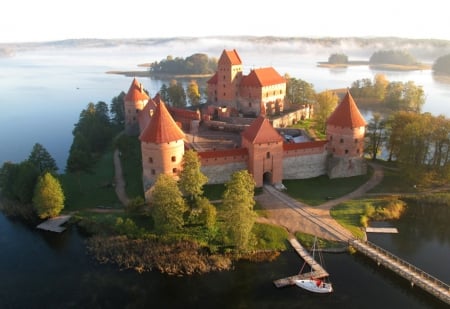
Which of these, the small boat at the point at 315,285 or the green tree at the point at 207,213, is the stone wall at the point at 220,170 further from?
the small boat at the point at 315,285

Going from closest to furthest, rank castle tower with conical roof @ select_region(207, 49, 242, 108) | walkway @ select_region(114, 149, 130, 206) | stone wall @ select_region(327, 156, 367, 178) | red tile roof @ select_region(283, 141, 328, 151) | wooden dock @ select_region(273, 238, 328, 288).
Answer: wooden dock @ select_region(273, 238, 328, 288), walkway @ select_region(114, 149, 130, 206), red tile roof @ select_region(283, 141, 328, 151), stone wall @ select_region(327, 156, 367, 178), castle tower with conical roof @ select_region(207, 49, 242, 108)

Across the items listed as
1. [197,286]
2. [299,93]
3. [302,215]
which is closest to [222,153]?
[302,215]

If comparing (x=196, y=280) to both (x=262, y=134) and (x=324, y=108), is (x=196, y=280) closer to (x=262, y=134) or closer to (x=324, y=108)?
(x=262, y=134)

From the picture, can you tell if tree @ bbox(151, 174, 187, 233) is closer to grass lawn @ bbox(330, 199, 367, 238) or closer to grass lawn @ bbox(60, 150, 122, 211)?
grass lawn @ bbox(60, 150, 122, 211)

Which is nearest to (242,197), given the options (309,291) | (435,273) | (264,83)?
(309,291)

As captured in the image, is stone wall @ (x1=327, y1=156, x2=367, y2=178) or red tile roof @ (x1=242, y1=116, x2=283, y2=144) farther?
stone wall @ (x1=327, y1=156, x2=367, y2=178)

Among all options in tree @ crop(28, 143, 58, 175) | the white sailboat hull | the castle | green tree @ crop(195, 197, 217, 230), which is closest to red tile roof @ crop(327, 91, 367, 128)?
the castle

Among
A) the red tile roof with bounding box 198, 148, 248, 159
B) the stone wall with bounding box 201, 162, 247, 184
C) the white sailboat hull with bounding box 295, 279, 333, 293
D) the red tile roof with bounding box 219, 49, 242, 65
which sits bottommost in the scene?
the white sailboat hull with bounding box 295, 279, 333, 293
